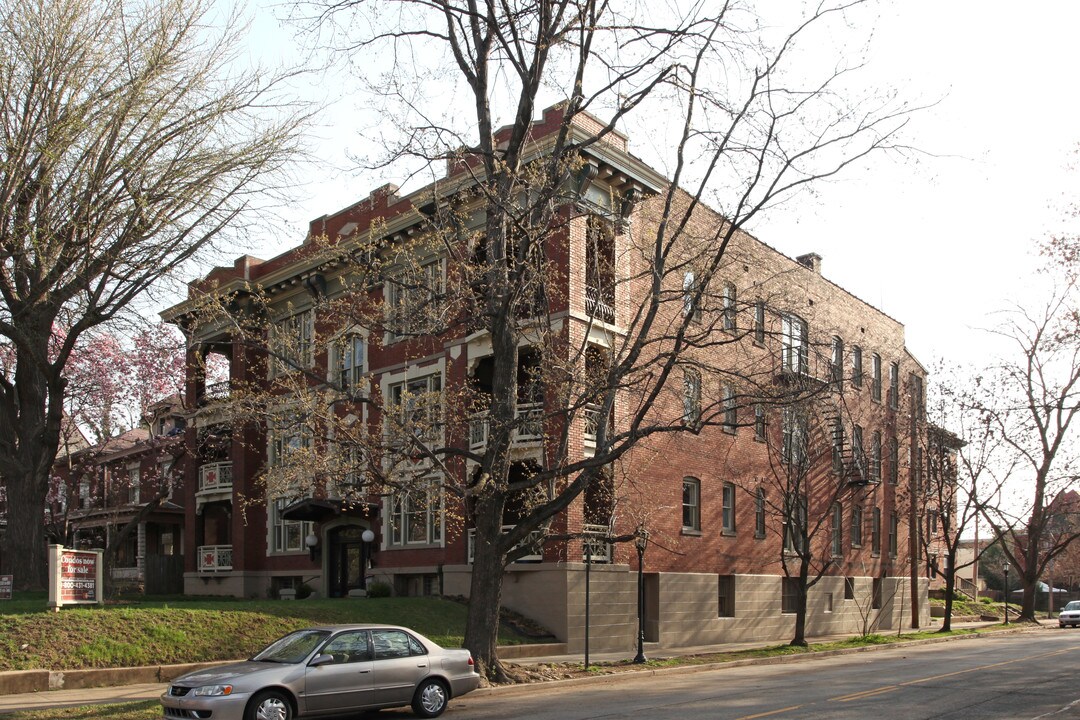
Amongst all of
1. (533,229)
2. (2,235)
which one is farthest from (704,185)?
(2,235)

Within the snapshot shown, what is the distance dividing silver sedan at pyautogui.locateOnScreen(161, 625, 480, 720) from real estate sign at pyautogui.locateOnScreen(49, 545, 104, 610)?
276 inches

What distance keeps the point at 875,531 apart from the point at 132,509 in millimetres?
33332

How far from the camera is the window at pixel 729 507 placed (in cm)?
3250

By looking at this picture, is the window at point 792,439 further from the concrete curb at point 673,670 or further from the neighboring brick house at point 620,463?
the concrete curb at point 673,670

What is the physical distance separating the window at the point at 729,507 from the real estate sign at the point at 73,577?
19.4 meters

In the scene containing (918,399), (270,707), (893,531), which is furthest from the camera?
(893,531)

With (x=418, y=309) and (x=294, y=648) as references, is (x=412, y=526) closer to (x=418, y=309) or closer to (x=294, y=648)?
(x=418, y=309)

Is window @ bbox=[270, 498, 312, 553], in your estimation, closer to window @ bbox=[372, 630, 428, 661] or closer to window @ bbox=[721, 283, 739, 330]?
window @ bbox=[721, 283, 739, 330]

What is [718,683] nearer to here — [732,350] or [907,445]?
[732,350]

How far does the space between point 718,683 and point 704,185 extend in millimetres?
9458

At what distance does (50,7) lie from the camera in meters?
20.8

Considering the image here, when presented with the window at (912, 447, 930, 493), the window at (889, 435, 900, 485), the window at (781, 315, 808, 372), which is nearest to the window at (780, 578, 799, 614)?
→ the window at (912, 447, 930, 493)

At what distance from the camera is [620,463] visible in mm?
22953

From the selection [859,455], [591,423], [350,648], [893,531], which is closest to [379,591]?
[591,423]
